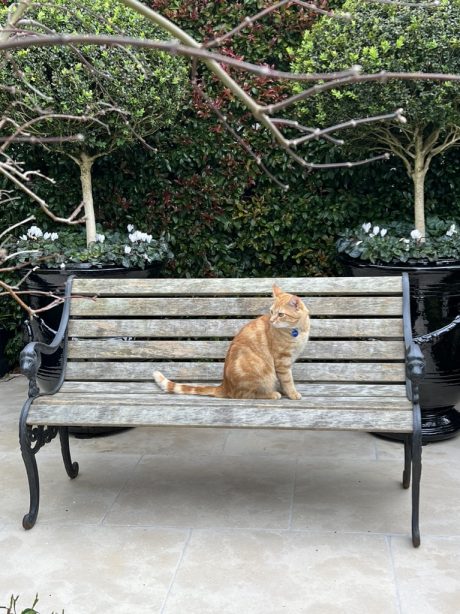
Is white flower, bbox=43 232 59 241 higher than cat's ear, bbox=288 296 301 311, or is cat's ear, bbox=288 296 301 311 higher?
white flower, bbox=43 232 59 241

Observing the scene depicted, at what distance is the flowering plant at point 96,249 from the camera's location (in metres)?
4.52

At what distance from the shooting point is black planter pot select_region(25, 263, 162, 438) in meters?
4.44

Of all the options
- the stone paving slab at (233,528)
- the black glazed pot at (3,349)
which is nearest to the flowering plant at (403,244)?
the stone paving slab at (233,528)

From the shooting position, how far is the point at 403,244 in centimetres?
431

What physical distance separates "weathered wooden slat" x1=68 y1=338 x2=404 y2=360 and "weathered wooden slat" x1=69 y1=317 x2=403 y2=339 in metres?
0.04

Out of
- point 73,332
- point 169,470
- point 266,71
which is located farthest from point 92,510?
point 266,71

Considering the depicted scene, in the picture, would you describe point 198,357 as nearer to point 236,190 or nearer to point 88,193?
point 88,193

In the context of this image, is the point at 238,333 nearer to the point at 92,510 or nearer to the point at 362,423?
the point at 362,423

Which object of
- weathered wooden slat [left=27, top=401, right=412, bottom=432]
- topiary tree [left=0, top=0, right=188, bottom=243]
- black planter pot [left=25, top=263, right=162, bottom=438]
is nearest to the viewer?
weathered wooden slat [left=27, top=401, right=412, bottom=432]

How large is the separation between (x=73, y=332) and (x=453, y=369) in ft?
7.05

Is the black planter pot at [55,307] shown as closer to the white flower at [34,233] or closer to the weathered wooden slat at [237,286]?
the white flower at [34,233]

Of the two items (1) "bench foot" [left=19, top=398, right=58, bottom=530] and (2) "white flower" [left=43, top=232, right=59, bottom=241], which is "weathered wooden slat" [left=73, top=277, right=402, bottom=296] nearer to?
(1) "bench foot" [left=19, top=398, right=58, bottom=530]

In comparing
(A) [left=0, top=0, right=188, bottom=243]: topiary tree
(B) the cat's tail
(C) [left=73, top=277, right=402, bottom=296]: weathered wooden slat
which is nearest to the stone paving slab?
(B) the cat's tail

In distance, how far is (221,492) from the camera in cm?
374
